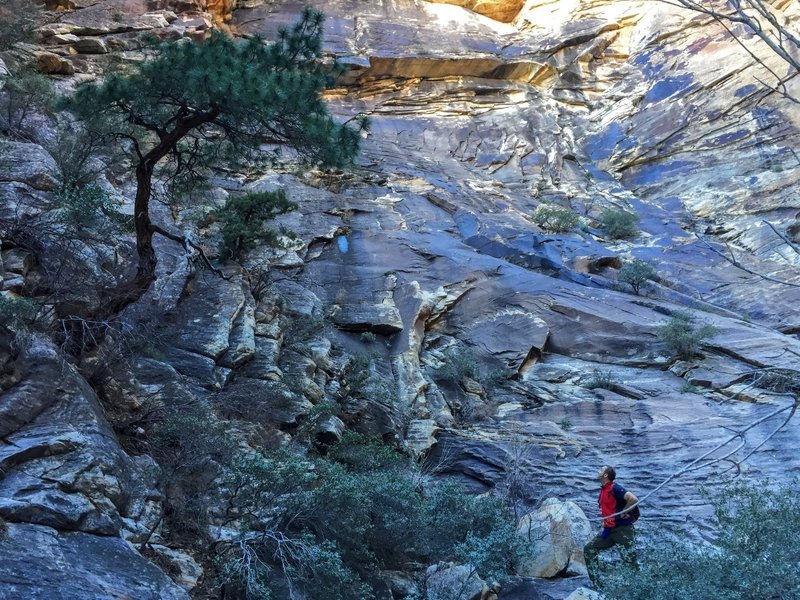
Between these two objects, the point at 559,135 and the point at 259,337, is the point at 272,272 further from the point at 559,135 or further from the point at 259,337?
the point at 559,135

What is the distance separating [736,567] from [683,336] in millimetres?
8036

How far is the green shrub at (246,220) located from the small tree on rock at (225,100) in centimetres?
304

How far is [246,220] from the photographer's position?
12211 millimetres

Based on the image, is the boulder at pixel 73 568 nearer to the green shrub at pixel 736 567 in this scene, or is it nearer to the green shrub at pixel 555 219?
the green shrub at pixel 736 567

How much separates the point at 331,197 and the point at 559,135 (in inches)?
465

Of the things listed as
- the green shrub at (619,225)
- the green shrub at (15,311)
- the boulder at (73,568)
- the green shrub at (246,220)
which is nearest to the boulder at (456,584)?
the boulder at (73,568)

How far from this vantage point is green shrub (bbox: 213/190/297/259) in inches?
459

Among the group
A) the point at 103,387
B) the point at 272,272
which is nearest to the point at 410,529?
the point at 103,387

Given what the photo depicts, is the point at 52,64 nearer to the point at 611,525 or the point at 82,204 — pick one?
the point at 82,204

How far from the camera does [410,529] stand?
650 cm

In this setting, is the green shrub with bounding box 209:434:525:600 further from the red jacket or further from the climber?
the red jacket

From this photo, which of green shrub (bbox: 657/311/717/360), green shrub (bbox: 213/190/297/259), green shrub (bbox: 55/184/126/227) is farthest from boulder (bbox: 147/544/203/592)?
green shrub (bbox: 657/311/717/360)

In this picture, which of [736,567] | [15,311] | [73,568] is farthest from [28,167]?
[736,567]

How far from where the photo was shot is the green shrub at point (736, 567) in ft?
14.7
